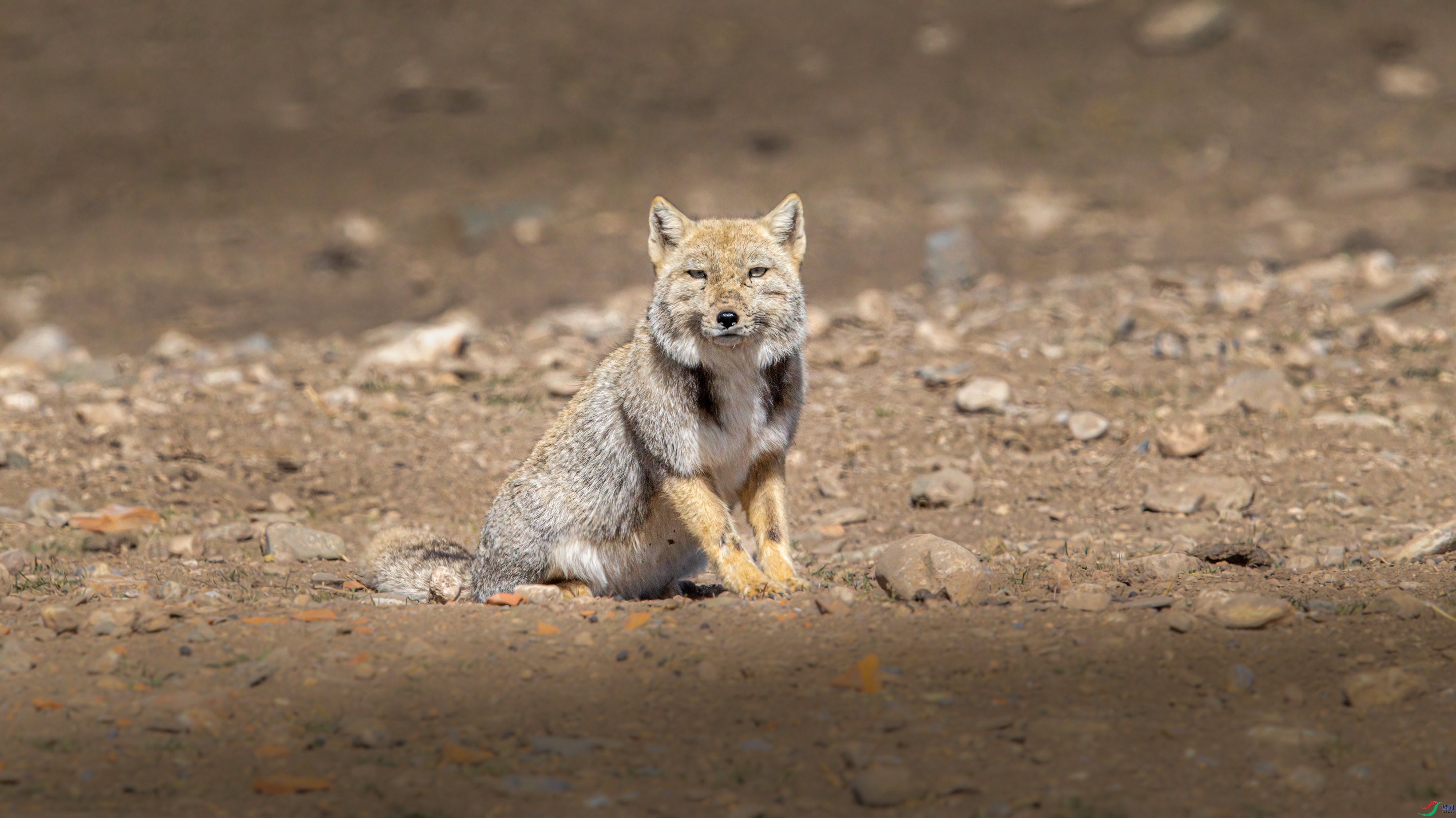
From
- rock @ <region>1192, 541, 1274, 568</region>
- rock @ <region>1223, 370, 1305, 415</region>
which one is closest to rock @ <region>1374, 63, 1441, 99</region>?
rock @ <region>1223, 370, 1305, 415</region>

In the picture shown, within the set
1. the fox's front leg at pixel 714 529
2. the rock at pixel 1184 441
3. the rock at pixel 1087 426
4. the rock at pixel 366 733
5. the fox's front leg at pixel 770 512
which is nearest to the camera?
the rock at pixel 366 733

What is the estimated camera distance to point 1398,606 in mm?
5414

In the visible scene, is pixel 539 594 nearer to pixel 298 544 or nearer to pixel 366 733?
pixel 366 733

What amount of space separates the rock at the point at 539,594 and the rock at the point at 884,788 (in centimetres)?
262

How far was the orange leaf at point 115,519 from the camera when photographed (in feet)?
27.6

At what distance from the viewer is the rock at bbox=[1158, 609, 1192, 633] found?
525 cm

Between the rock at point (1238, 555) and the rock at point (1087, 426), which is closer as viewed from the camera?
the rock at point (1238, 555)

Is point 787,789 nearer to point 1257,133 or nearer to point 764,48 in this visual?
point 1257,133

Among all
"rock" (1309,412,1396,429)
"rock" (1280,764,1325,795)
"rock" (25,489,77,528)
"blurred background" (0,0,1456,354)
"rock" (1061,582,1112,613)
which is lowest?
"rock" (1280,764,1325,795)

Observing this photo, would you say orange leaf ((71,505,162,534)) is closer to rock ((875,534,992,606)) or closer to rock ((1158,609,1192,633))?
rock ((875,534,992,606))

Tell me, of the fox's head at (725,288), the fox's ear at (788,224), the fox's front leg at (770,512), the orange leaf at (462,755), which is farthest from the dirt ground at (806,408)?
the fox's ear at (788,224)

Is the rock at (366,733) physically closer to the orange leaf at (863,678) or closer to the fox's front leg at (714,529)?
the orange leaf at (863,678)

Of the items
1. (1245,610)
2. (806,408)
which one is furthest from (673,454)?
(806,408)

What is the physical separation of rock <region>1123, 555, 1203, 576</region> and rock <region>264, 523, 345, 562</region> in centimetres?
512
